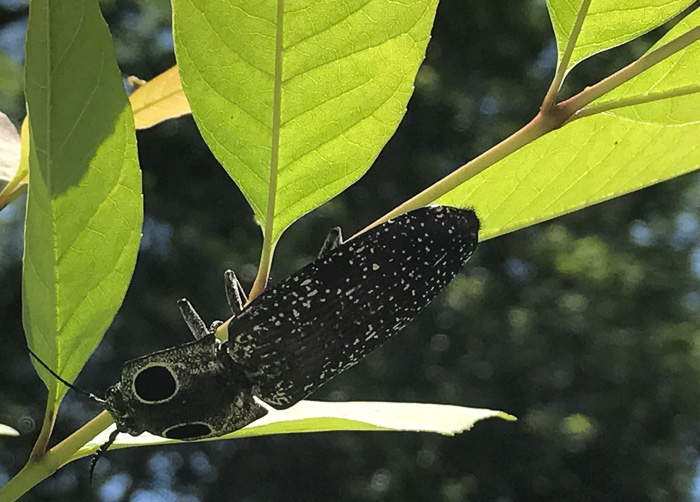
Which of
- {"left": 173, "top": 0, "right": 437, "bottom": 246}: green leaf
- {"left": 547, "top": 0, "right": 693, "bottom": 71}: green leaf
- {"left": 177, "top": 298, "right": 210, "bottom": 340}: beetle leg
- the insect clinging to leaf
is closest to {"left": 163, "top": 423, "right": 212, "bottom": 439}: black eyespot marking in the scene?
the insect clinging to leaf

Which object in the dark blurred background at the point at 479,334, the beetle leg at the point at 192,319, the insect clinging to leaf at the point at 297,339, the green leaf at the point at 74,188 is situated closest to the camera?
the green leaf at the point at 74,188

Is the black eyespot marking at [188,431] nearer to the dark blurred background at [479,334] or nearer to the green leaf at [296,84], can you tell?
the green leaf at [296,84]

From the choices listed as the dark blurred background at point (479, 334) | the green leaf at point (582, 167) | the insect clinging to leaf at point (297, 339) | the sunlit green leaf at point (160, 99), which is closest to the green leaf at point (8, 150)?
the sunlit green leaf at point (160, 99)

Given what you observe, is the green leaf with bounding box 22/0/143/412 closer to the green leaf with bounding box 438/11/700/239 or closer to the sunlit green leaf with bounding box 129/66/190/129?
the green leaf with bounding box 438/11/700/239

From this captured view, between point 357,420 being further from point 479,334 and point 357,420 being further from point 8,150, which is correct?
point 479,334

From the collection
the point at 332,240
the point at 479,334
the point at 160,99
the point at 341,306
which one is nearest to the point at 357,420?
the point at 341,306

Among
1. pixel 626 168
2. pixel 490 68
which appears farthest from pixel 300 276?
pixel 490 68

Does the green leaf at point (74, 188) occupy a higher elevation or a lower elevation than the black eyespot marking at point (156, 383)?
higher
